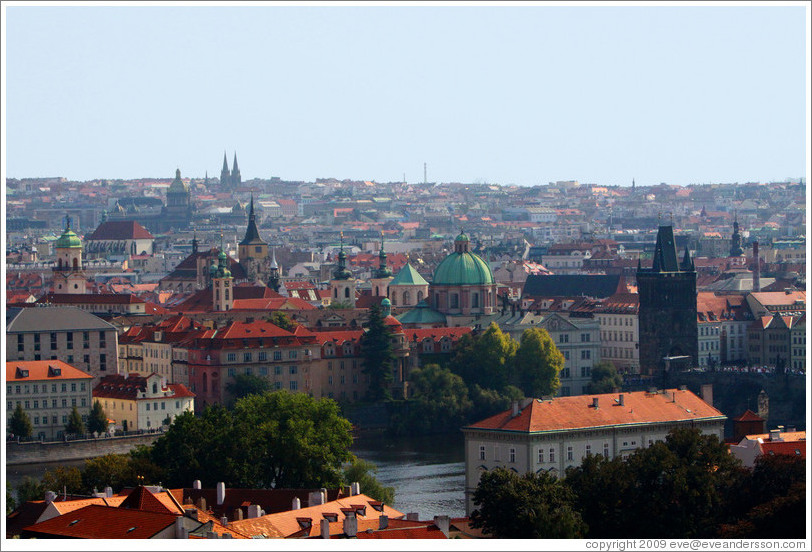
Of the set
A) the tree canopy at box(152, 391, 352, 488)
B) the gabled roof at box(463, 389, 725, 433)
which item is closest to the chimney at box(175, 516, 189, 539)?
the tree canopy at box(152, 391, 352, 488)

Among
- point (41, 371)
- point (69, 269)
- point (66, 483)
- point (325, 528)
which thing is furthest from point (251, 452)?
point (69, 269)

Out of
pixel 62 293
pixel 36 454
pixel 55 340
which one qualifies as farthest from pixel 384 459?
pixel 62 293

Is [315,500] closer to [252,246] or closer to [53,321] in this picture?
[53,321]

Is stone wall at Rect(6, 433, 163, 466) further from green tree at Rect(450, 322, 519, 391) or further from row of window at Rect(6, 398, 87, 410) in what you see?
green tree at Rect(450, 322, 519, 391)

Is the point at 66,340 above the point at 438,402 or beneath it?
above

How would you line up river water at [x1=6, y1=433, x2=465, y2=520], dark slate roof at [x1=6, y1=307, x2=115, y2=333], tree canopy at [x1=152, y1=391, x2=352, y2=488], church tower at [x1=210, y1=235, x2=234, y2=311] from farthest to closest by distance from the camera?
church tower at [x1=210, y1=235, x2=234, y2=311], dark slate roof at [x1=6, y1=307, x2=115, y2=333], river water at [x1=6, y1=433, x2=465, y2=520], tree canopy at [x1=152, y1=391, x2=352, y2=488]
